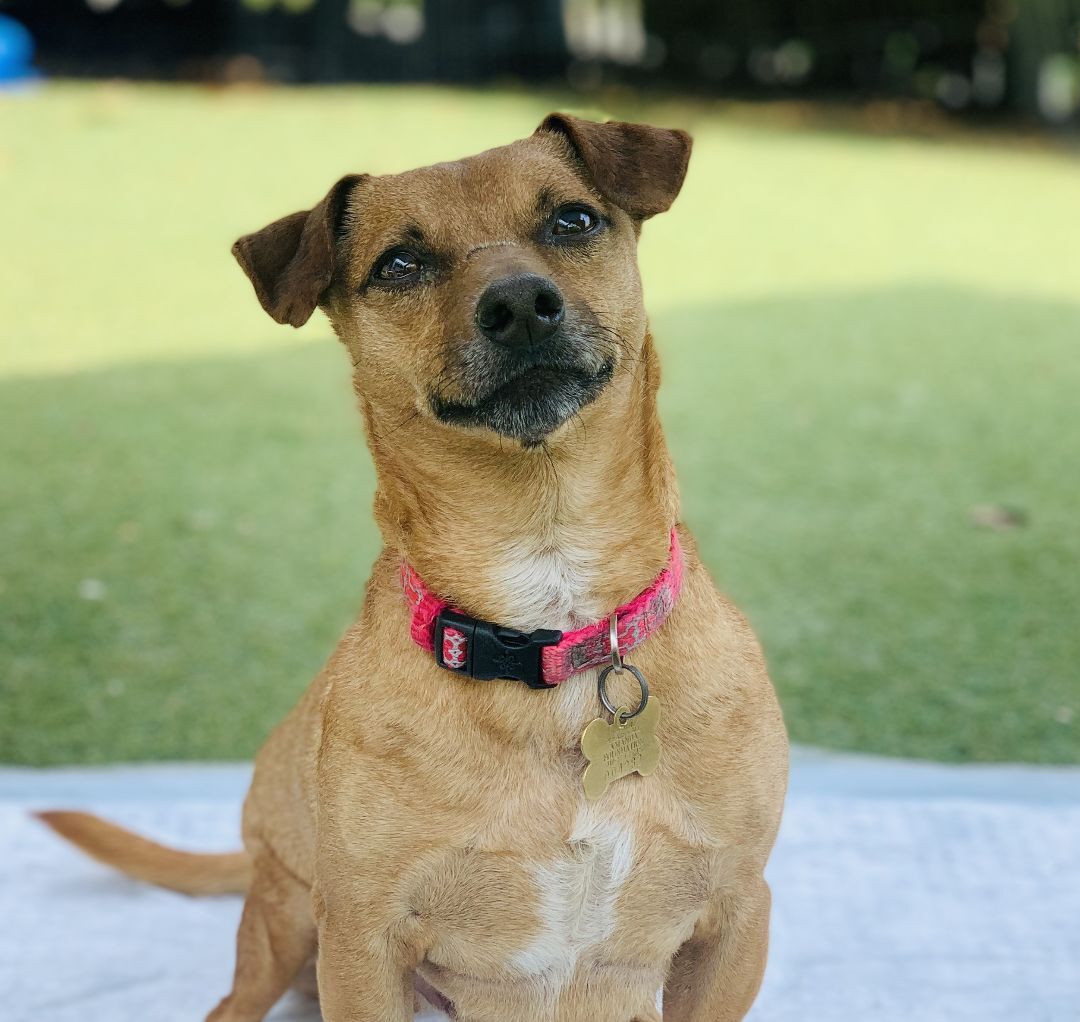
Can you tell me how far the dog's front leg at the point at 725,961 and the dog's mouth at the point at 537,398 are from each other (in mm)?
821

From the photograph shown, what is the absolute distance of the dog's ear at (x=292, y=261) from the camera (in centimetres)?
240

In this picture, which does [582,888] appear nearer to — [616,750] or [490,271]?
[616,750]

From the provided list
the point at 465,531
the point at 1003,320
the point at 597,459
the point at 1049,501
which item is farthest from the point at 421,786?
the point at 1003,320

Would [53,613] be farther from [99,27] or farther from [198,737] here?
[99,27]

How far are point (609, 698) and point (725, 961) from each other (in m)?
0.50

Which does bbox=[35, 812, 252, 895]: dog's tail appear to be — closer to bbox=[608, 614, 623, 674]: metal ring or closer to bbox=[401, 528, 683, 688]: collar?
bbox=[401, 528, 683, 688]: collar

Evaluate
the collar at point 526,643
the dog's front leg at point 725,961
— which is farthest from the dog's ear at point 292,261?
the dog's front leg at point 725,961

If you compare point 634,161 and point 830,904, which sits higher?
point 634,161

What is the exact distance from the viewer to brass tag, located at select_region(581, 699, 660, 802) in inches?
85.8

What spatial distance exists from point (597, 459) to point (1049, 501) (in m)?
3.54

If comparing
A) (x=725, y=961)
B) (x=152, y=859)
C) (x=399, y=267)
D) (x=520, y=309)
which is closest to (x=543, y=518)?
(x=520, y=309)

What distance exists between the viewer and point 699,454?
5984mm

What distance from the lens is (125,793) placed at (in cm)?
365

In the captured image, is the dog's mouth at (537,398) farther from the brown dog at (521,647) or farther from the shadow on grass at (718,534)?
the shadow on grass at (718,534)
